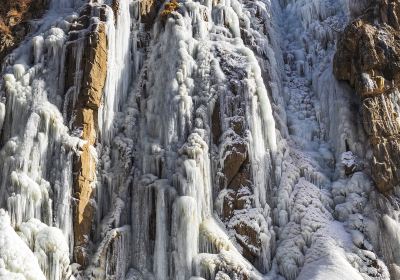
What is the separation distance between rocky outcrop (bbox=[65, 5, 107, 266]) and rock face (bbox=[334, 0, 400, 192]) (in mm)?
9601

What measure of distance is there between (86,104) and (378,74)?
36.4 feet

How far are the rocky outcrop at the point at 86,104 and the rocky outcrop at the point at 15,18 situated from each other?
261 centimetres

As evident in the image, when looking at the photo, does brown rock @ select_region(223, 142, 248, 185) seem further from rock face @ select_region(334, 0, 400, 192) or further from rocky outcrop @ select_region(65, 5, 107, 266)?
rocky outcrop @ select_region(65, 5, 107, 266)

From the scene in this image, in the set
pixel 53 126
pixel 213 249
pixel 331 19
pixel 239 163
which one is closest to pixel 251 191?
pixel 239 163

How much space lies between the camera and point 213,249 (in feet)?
60.3

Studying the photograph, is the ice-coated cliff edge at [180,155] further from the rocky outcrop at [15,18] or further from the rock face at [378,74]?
the rocky outcrop at [15,18]

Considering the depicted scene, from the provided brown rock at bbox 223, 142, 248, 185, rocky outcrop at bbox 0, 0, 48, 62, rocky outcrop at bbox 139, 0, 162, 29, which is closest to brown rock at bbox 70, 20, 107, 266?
rocky outcrop at bbox 139, 0, 162, 29

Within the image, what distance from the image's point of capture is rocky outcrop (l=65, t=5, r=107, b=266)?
62.2 feet

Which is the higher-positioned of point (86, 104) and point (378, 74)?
point (378, 74)

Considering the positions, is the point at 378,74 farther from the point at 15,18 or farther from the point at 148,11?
the point at 15,18

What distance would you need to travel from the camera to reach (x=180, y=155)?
65.2 ft

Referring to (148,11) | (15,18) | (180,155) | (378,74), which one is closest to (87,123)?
(180,155)

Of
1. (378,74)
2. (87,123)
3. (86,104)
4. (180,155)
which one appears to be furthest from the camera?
(378,74)

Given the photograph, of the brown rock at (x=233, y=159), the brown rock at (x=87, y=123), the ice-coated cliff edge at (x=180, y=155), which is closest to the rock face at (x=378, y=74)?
the ice-coated cliff edge at (x=180, y=155)
